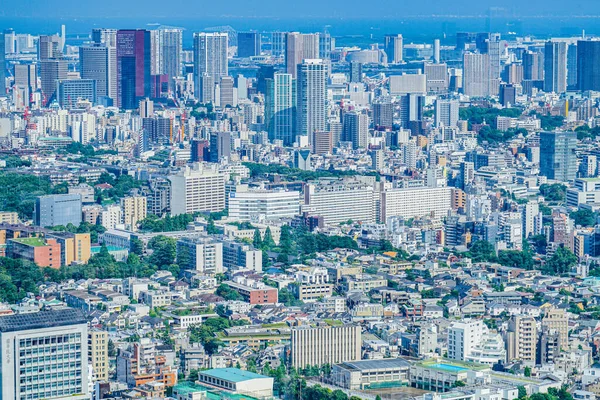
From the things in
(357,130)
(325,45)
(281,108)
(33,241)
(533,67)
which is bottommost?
(33,241)

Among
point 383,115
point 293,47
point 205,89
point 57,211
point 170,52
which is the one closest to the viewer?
point 57,211

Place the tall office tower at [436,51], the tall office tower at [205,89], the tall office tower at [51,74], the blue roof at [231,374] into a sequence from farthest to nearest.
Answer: the tall office tower at [436,51] → the tall office tower at [205,89] → the tall office tower at [51,74] → the blue roof at [231,374]

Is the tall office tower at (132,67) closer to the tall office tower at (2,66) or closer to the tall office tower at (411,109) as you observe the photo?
the tall office tower at (2,66)

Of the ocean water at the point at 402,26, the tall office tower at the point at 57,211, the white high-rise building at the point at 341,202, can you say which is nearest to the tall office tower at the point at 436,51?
the ocean water at the point at 402,26

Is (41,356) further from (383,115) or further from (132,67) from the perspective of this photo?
(132,67)

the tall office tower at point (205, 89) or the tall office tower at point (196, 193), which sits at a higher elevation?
the tall office tower at point (205, 89)

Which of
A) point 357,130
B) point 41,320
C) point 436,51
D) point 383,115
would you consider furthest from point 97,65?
point 41,320

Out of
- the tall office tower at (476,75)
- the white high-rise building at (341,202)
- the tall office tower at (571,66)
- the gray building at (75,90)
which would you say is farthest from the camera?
the tall office tower at (476,75)
